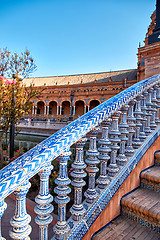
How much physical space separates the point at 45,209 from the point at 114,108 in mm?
1098

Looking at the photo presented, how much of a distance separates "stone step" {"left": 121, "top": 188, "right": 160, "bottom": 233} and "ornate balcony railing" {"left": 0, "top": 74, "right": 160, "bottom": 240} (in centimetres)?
24

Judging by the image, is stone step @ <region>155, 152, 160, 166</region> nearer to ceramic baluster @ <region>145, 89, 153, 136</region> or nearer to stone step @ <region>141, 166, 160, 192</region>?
stone step @ <region>141, 166, 160, 192</region>

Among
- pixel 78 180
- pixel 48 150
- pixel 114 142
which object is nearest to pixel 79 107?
pixel 114 142

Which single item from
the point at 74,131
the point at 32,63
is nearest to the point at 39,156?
the point at 74,131

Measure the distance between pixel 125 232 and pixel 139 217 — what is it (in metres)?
0.22

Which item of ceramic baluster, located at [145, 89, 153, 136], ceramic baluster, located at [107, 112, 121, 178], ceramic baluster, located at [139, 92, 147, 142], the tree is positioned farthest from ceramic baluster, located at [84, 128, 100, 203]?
the tree

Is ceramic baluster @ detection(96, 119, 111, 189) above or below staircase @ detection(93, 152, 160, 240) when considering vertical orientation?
above

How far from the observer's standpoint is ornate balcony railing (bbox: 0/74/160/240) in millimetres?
968

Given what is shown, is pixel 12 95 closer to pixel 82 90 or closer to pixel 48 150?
pixel 48 150

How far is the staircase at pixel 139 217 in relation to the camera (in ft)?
5.29

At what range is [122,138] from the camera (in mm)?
1978

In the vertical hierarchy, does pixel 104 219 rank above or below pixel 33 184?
above

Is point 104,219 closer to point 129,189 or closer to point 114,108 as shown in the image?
point 129,189

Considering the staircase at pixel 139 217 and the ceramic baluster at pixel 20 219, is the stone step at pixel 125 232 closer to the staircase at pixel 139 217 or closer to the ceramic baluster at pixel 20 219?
the staircase at pixel 139 217
